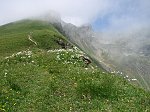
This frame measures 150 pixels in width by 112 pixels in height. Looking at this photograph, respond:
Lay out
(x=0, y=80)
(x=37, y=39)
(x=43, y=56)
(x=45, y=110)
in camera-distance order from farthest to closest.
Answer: (x=37, y=39) → (x=43, y=56) → (x=0, y=80) → (x=45, y=110)

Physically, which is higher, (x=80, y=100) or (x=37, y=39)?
(x=80, y=100)

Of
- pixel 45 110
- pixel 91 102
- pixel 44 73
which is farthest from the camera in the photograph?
pixel 44 73

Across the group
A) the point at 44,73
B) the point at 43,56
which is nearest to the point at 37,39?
the point at 43,56

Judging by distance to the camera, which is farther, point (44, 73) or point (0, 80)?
point (44, 73)

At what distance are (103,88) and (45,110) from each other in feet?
20.6

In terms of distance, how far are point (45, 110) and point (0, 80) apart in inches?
331

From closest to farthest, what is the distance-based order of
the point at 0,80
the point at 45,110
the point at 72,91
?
the point at 45,110
the point at 72,91
the point at 0,80

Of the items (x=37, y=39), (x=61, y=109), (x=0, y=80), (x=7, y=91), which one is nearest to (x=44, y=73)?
(x=0, y=80)

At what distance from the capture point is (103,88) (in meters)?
31.5

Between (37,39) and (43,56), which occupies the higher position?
(43,56)

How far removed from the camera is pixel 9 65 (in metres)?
42.6

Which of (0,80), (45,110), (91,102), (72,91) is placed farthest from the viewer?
(0,80)

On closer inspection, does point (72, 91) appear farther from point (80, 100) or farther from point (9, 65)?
point (9, 65)

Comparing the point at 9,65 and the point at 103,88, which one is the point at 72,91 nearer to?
the point at 103,88
